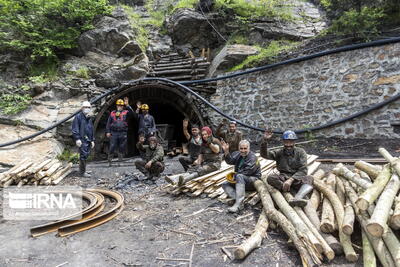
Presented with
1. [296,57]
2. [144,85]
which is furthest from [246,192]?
[144,85]

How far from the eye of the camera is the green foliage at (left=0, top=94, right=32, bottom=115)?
973cm

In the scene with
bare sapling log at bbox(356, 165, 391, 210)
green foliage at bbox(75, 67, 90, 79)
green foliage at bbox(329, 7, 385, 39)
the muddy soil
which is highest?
green foliage at bbox(329, 7, 385, 39)

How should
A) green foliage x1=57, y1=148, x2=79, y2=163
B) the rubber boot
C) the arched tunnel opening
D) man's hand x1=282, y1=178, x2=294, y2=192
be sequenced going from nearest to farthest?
1. man's hand x1=282, y1=178, x2=294, y2=192
2. the rubber boot
3. the arched tunnel opening
4. green foliage x1=57, y1=148, x2=79, y2=163

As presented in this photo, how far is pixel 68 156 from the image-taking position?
9695mm

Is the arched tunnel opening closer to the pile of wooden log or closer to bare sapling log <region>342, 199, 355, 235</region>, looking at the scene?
the pile of wooden log

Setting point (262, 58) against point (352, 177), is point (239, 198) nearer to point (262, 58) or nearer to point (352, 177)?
point (352, 177)

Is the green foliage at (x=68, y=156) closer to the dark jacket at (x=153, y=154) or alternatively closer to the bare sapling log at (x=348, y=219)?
the dark jacket at (x=153, y=154)

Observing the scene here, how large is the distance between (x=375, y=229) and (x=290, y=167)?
5.94 feet

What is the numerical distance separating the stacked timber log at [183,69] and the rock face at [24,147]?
4624mm

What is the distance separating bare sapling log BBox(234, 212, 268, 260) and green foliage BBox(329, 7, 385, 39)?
587cm

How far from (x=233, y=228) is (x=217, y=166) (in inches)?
88.0

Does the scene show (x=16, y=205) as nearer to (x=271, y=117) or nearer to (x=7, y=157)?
(x=7, y=157)

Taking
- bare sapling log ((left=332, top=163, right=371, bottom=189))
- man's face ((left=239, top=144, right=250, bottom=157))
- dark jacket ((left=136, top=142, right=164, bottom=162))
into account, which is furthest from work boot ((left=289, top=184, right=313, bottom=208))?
dark jacket ((left=136, top=142, right=164, bottom=162))

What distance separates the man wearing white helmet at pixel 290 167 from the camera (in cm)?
398
